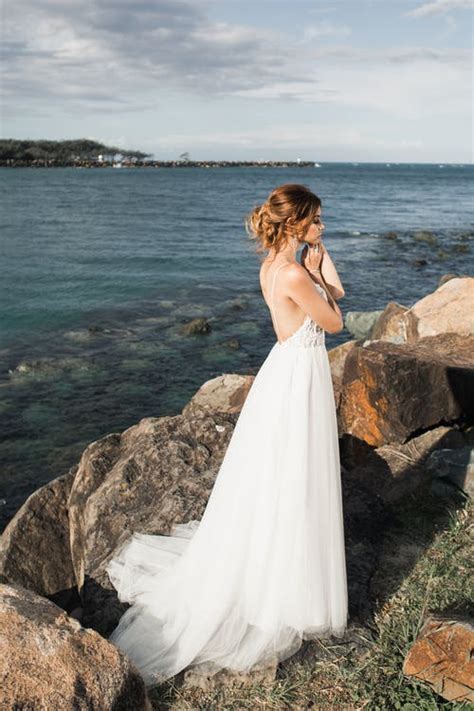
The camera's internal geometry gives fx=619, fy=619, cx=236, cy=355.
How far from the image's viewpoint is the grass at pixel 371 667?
3.97 meters

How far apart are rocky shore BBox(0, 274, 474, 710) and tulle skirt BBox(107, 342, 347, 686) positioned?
265 mm

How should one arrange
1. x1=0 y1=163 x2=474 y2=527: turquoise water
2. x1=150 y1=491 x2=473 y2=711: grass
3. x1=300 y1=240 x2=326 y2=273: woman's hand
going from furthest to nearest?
x1=0 y1=163 x2=474 y2=527: turquoise water, x1=300 y1=240 x2=326 y2=273: woman's hand, x1=150 y1=491 x2=473 y2=711: grass

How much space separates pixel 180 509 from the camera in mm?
5633

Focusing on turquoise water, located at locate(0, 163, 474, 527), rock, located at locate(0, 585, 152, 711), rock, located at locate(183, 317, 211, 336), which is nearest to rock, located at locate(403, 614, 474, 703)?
rock, located at locate(0, 585, 152, 711)

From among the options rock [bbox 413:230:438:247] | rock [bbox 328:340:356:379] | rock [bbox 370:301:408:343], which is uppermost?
rock [bbox 413:230:438:247]

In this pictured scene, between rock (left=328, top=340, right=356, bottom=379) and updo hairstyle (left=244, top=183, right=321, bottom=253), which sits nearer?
updo hairstyle (left=244, top=183, right=321, bottom=253)

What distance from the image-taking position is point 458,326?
10422mm

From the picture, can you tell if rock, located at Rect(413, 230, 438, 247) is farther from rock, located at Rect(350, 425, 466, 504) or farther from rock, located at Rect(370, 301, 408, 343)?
rock, located at Rect(350, 425, 466, 504)

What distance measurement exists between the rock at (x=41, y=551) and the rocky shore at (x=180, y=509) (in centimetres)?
1

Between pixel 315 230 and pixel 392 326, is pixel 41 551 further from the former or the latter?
pixel 392 326

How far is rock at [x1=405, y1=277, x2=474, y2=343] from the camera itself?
34.3 ft

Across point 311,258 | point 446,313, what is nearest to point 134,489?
point 311,258

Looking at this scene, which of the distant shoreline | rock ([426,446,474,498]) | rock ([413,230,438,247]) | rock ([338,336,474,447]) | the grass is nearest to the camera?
the grass

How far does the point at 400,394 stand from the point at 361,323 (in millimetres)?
11518
